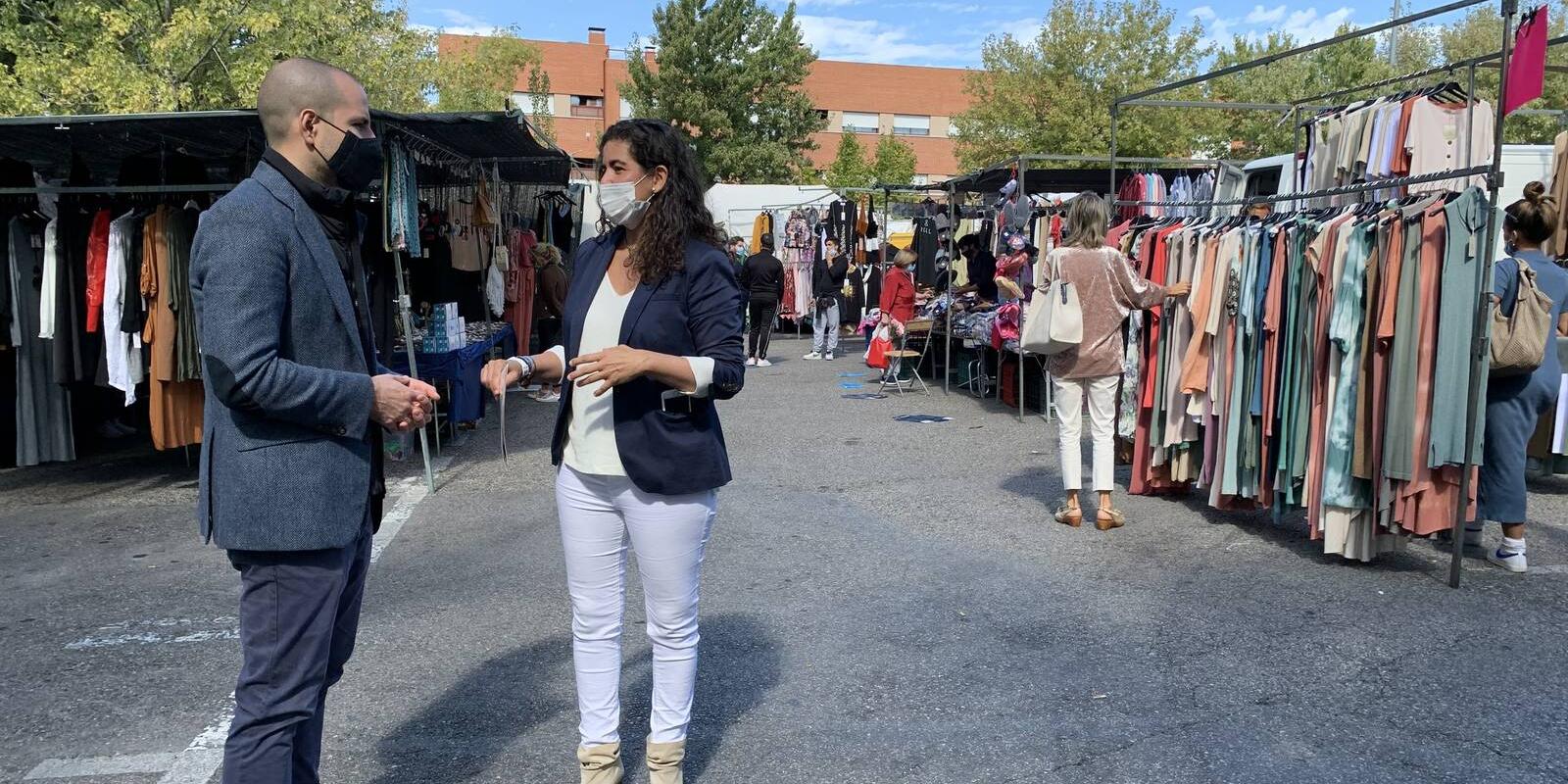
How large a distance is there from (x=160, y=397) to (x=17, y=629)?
9.61ft

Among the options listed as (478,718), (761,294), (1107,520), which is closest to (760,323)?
(761,294)

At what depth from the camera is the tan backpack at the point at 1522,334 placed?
516cm

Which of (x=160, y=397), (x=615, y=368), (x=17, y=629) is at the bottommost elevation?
(x=17, y=629)

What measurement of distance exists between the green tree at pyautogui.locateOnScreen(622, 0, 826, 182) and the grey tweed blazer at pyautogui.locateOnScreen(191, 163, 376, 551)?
119 feet

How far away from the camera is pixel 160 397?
7406 mm

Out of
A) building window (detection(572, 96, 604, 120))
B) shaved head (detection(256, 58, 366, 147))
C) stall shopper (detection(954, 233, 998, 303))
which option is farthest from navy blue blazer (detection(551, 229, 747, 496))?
building window (detection(572, 96, 604, 120))

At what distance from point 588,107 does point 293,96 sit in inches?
1960

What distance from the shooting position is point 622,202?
2994 millimetres

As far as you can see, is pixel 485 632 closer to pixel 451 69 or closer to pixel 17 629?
pixel 17 629

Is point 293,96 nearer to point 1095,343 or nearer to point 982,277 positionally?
point 1095,343

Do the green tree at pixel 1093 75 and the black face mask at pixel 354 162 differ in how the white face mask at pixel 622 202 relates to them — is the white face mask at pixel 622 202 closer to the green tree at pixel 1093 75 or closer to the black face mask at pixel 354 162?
the black face mask at pixel 354 162

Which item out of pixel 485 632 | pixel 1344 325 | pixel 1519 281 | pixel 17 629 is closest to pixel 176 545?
pixel 17 629

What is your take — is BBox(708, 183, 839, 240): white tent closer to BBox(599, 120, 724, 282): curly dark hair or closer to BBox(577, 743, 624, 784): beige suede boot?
BBox(599, 120, 724, 282): curly dark hair

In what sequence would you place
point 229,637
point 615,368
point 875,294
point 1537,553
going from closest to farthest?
point 615,368 < point 229,637 < point 1537,553 < point 875,294
